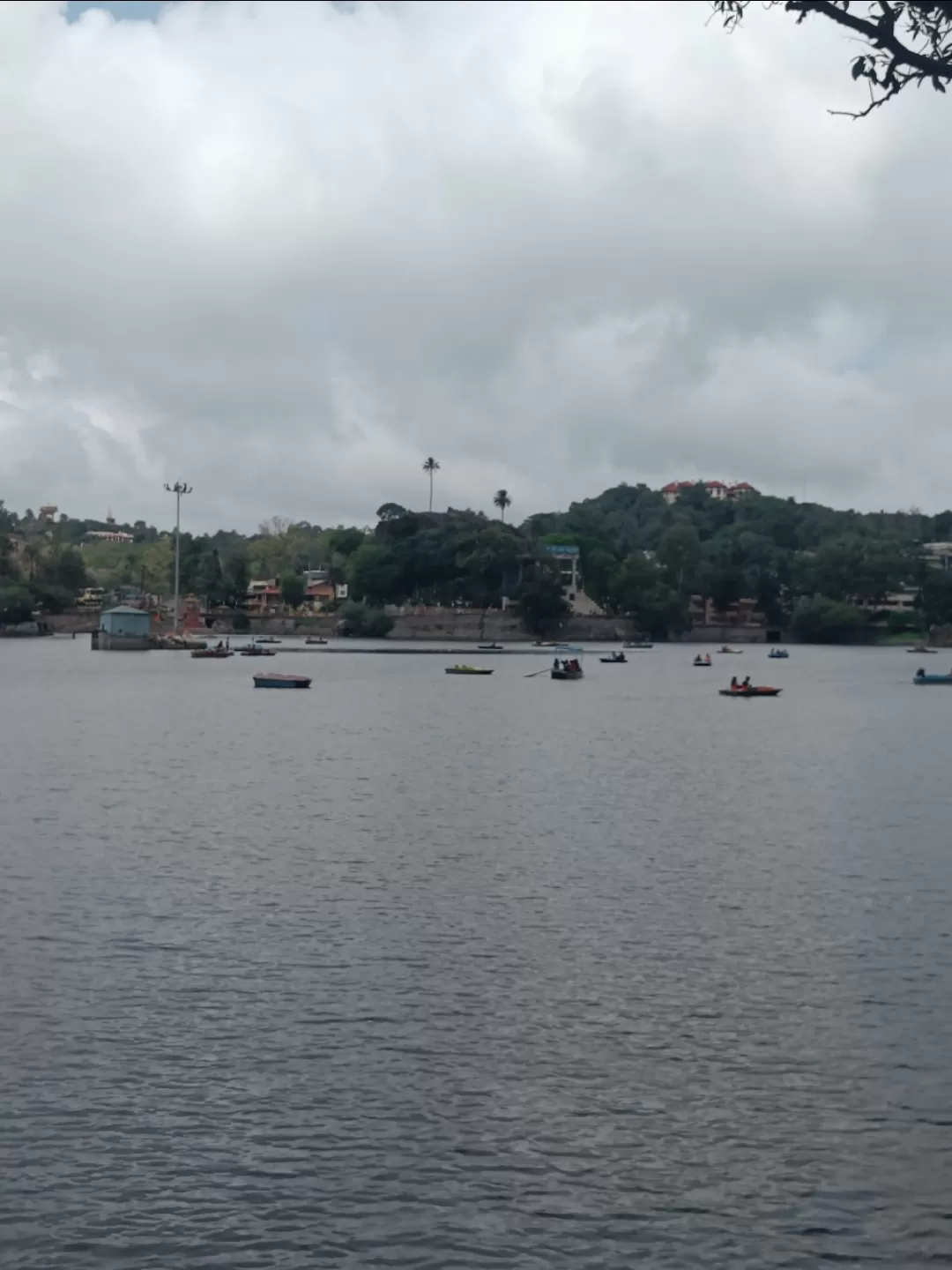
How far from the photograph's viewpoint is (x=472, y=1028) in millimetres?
17156

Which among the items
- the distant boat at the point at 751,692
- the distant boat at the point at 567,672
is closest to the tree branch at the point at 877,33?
the distant boat at the point at 751,692

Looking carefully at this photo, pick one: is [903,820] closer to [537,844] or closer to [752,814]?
[752,814]

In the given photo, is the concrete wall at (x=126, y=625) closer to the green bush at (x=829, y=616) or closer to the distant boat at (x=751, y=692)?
the distant boat at (x=751, y=692)

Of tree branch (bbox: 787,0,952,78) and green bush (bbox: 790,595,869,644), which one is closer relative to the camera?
tree branch (bbox: 787,0,952,78)

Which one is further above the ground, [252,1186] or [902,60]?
[902,60]

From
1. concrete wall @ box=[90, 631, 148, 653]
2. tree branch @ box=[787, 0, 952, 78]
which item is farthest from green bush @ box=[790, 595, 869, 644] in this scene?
tree branch @ box=[787, 0, 952, 78]

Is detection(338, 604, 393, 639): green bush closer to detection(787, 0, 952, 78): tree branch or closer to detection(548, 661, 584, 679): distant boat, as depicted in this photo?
detection(548, 661, 584, 679): distant boat

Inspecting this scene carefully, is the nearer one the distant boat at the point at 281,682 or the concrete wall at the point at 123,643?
the distant boat at the point at 281,682

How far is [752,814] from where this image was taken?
36.4 meters

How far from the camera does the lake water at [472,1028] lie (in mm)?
12281

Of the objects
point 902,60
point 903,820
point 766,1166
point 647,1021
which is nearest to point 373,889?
point 647,1021

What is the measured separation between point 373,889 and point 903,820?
608 inches

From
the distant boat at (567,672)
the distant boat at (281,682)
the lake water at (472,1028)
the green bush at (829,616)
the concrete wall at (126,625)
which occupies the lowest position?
the lake water at (472,1028)

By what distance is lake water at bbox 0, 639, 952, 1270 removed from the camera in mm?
12281
